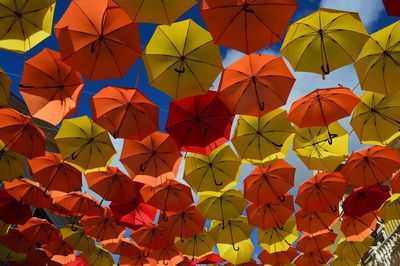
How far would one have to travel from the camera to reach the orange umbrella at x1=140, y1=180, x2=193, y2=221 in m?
10.1

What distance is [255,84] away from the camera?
737 centimetres

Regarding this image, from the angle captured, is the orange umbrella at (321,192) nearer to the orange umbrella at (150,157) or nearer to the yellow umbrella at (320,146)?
the yellow umbrella at (320,146)

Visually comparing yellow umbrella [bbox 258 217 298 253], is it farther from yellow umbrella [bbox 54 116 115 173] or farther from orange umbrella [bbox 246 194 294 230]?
yellow umbrella [bbox 54 116 115 173]

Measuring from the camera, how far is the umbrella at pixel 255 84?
730cm

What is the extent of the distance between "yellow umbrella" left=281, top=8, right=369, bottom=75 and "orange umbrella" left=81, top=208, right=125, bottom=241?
7158 mm

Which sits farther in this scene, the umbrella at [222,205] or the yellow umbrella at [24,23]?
the umbrella at [222,205]

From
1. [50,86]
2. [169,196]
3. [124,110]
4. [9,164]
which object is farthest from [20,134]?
[169,196]

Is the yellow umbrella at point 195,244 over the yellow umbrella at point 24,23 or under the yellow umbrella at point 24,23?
under

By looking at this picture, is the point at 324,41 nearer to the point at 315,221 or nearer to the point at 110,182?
the point at 110,182

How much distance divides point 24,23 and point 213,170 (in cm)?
528

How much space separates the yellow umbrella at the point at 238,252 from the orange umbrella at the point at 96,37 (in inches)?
321

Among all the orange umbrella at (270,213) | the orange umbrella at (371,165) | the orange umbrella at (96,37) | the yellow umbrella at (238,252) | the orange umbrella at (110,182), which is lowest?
the yellow umbrella at (238,252)

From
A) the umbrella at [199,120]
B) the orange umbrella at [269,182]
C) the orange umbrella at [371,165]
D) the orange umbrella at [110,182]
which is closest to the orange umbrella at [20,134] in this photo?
the orange umbrella at [110,182]

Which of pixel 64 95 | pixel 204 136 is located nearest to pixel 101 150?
pixel 64 95
